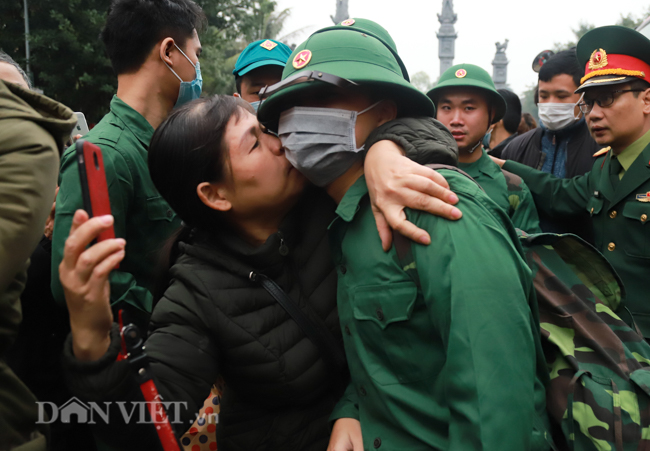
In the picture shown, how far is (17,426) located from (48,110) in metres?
0.92

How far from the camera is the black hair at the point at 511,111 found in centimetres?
679

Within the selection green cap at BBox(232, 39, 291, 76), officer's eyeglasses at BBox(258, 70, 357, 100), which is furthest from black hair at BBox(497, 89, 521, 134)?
officer's eyeglasses at BBox(258, 70, 357, 100)

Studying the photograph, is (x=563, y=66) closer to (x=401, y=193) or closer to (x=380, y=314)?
(x=401, y=193)

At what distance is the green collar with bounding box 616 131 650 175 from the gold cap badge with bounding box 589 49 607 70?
0.57 metres

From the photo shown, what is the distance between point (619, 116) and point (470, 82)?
1115 mm

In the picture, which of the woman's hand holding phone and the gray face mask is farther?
the gray face mask

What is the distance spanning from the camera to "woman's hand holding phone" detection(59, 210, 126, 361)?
3.88 feet

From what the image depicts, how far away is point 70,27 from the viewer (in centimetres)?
1281

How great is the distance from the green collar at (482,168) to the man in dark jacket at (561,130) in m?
0.79

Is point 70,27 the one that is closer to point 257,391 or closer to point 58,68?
point 58,68

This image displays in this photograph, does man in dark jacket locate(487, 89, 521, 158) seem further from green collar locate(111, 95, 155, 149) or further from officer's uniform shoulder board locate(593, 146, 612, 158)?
green collar locate(111, 95, 155, 149)

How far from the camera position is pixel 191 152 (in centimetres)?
196

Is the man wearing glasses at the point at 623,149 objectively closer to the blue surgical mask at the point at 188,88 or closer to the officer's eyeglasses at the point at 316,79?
the officer's eyeglasses at the point at 316,79

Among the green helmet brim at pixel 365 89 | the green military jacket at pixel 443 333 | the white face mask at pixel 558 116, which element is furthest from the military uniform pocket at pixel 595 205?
the green military jacket at pixel 443 333
